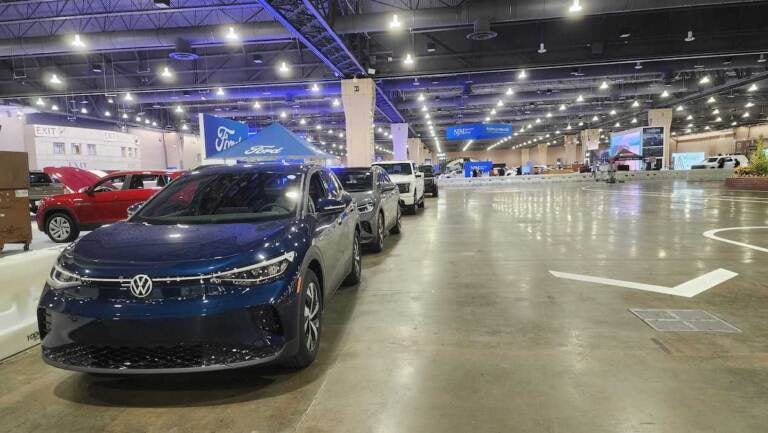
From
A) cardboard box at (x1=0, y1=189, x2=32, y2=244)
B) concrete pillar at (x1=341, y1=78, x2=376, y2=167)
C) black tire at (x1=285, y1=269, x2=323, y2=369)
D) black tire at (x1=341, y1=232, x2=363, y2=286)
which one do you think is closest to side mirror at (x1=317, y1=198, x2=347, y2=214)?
black tire at (x1=285, y1=269, x2=323, y2=369)

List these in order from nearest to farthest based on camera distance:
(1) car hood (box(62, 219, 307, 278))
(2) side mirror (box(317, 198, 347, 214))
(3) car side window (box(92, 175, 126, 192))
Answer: (1) car hood (box(62, 219, 307, 278))
(2) side mirror (box(317, 198, 347, 214))
(3) car side window (box(92, 175, 126, 192))

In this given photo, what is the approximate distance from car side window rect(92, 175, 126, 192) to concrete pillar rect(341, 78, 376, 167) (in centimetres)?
1030

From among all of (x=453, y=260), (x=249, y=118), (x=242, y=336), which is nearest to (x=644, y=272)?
(x=453, y=260)

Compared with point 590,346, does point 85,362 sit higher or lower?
higher

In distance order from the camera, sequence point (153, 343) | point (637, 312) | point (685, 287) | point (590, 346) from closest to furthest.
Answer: point (153, 343) → point (590, 346) → point (637, 312) → point (685, 287)

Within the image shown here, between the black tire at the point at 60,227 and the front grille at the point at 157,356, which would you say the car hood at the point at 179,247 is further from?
the black tire at the point at 60,227

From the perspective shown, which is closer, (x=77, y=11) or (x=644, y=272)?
(x=644, y=272)

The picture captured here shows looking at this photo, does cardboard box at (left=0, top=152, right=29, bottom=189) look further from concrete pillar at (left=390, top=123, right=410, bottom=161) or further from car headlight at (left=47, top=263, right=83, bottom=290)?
concrete pillar at (left=390, top=123, right=410, bottom=161)

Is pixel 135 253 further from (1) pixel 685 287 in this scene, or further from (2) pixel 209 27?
(2) pixel 209 27

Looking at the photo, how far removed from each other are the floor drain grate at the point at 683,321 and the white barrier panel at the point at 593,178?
1305 inches

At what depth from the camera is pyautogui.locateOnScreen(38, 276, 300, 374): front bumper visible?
8.96ft

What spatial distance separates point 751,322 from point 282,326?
440cm

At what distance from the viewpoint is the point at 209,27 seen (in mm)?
15055

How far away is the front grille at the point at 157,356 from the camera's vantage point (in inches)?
111
